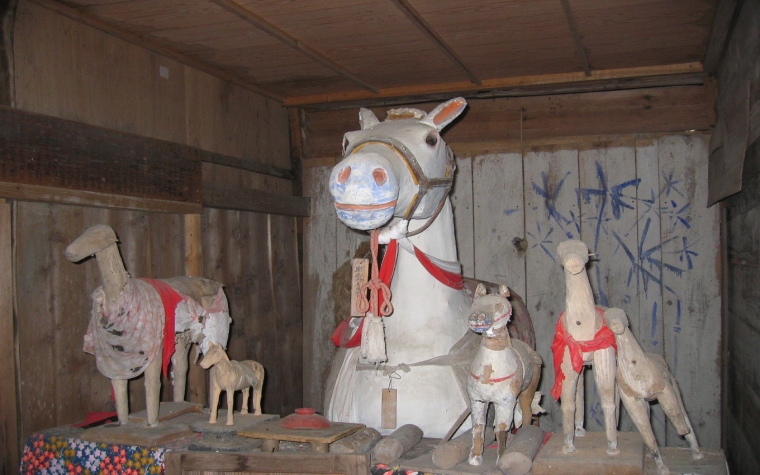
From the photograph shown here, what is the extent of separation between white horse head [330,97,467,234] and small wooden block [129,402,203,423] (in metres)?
1.20

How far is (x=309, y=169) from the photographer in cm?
429

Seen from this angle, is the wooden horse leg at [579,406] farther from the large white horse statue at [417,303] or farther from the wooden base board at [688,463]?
the large white horse statue at [417,303]

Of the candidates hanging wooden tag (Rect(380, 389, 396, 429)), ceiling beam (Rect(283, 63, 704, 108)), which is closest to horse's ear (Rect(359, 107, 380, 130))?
hanging wooden tag (Rect(380, 389, 396, 429))

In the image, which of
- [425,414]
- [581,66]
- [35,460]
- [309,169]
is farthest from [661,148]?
[35,460]

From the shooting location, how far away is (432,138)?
1.92 meters

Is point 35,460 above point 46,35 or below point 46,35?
below

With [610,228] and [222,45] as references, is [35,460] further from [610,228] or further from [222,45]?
[610,228]

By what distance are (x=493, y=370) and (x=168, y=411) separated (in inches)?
55.8

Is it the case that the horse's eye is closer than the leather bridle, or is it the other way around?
the leather bridle

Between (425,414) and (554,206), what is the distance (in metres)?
2.26

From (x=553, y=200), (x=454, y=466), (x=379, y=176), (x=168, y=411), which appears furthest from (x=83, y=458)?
(x=553, y=200)

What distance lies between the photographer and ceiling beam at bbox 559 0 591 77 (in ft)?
8.01

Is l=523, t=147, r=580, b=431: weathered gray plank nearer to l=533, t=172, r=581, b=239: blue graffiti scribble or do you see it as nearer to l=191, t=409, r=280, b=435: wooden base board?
l=533, t=172, r=581, b=239: blue graffiti scribble

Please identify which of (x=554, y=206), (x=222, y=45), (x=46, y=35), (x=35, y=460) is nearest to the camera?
(x=35, y=460)
